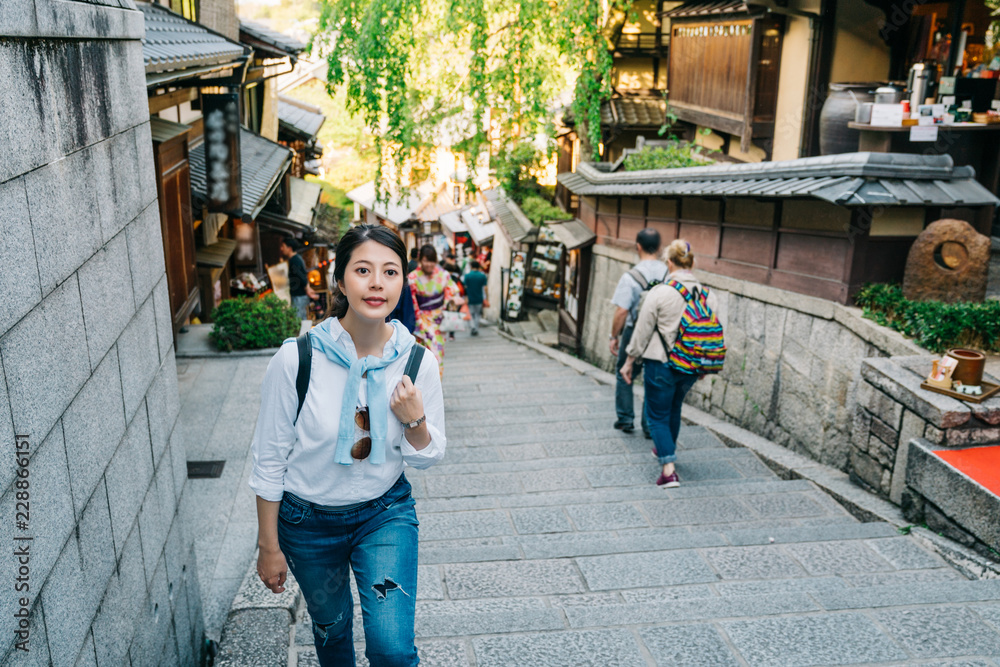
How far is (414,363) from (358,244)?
1.57ft

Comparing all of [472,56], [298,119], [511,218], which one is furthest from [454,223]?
[472,56]

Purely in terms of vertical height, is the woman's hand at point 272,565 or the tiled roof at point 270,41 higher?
the tiled roof at point 270,41

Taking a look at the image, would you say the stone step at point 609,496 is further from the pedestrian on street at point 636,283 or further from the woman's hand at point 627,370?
the pedestrian on street at point 636,283

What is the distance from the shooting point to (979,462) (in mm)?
5012

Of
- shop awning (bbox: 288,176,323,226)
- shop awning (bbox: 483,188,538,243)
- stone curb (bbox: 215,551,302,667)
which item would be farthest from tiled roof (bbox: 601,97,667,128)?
stone curb (bbox: 215,551,302,667)

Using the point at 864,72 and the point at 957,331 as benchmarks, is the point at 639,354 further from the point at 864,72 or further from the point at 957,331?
the point at 864,72

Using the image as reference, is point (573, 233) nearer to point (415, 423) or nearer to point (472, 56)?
point (472, 56)

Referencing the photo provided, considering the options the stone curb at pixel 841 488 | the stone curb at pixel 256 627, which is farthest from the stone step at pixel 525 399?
the stone curb at pixel 256 627

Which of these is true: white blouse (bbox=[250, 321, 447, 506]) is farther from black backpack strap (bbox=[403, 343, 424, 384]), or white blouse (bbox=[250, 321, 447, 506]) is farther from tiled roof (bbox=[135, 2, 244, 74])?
tiled roof (bbox=[135, 2, 244, 74])

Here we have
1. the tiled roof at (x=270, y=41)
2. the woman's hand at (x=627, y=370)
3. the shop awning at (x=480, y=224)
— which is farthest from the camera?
the shop awning at (x=480, y=224)

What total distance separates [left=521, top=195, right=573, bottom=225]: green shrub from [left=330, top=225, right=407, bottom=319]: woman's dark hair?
60.3 feet

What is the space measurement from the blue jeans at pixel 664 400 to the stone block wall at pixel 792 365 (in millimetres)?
1580

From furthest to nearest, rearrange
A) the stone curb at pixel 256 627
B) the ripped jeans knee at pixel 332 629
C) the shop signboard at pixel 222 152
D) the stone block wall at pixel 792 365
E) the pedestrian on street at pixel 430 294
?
the shop signboard at pixel 222 152, the pedestrian on street at pixel 430 294, the stone block wall at pixel 792 365, the stone curb at pixel 256 627, the ripped jeans knee at pixel 332 629

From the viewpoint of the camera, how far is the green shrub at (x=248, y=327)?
30.5 ft
